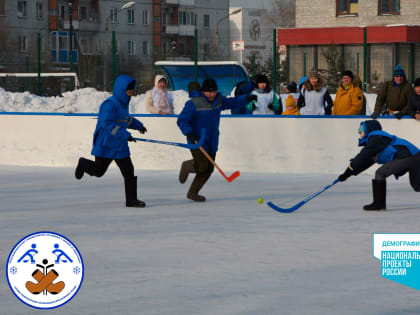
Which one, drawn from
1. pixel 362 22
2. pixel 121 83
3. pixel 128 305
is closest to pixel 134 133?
pixel 121 83

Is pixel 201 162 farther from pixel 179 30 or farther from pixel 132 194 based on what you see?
pixel 179 30

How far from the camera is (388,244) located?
698cm

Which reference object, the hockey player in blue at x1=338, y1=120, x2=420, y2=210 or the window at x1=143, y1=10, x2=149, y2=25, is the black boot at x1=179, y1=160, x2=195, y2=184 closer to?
the hockey player in blue at x1=338, y1=120, x2=420, y2=210

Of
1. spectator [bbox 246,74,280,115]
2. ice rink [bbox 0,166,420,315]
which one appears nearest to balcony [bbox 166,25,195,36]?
spectator [bbox 246,74,280,115]

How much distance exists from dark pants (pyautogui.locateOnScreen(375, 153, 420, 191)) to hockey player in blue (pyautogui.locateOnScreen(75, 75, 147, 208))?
8.37 ft

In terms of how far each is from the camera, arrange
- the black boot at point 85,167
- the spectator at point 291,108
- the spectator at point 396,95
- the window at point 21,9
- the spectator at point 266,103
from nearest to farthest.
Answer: the black boot at point 85,167
the spectator at point 396,95
the spectator at point 266,103
the spectator at point 291,108
the window at point 21,9

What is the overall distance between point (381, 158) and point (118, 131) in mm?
2749

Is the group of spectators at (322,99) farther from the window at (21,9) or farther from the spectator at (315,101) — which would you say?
the window at (21,9)

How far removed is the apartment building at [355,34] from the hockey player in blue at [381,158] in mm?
14573

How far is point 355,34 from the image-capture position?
1120 inches

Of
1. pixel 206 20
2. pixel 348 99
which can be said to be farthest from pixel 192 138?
pixel 206 20

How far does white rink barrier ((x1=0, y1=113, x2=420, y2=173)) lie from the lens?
12656mm

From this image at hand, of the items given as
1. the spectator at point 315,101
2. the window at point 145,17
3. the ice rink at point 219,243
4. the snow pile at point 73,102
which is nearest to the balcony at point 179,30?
the window at point 145,17

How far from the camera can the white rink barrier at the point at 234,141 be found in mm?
12656
